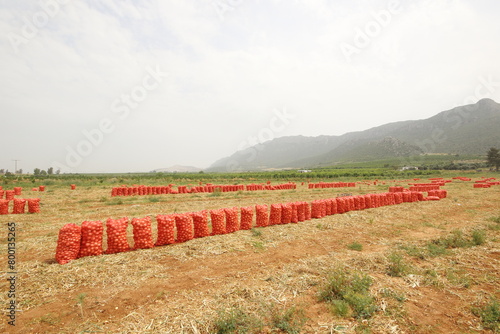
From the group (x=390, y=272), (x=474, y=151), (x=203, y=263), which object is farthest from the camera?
(x=474, y=151)

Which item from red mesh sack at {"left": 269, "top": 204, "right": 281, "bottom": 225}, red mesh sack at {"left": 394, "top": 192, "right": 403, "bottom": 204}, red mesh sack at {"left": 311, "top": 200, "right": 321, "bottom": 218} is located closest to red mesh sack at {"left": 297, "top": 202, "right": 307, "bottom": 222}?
red mesh sack at {"left": 311, "top": 200, "right": 321, "bottom": 218}

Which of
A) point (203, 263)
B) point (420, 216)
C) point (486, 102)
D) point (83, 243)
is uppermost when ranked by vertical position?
point (486, 102)

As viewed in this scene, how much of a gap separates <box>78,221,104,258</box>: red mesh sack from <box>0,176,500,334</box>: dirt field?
27cm

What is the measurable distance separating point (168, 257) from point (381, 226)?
901 centimetres

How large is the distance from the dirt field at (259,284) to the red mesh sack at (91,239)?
0.27 m

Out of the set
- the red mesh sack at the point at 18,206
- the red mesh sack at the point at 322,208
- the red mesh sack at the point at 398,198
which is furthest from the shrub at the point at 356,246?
the red mesh sack at the point at 18,206

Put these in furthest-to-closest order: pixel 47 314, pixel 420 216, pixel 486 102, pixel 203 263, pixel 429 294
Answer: pixel 486 102, pixel 420 216, pixel 203 263, pixel 429 294, pixel 47 314

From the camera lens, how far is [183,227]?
8617 millimetres

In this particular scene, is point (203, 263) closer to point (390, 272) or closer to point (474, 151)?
point (390, 272)

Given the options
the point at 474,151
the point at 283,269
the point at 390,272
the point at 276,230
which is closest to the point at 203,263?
the point at 283,269

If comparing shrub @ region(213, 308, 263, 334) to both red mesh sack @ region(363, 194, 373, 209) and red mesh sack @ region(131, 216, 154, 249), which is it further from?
red mesh sack @ region(363, 194, 373, 209)

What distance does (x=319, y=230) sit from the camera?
33.4 ft

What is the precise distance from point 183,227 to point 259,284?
159 inches

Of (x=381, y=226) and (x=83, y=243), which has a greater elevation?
(x=83, y=243)
